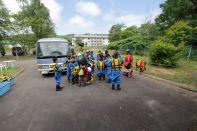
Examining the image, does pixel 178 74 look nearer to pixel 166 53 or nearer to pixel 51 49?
pixel 166 53

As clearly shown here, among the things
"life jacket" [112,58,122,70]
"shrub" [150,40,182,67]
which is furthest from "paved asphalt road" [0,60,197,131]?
"shrub" [150,40,182,67]

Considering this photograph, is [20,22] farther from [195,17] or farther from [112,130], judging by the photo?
[112,130]

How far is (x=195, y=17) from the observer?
27.3 meters

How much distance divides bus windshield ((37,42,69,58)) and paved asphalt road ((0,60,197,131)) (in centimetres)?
419

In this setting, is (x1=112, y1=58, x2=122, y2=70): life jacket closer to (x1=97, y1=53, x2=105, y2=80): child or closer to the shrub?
(x1=97, y1=53, x2=105, y2=80): child

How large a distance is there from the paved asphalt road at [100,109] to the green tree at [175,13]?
2256 centimetres

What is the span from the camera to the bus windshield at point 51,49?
1253 cm

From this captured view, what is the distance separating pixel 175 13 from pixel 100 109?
2924 cm

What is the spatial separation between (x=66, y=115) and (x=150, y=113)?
8.75 feet

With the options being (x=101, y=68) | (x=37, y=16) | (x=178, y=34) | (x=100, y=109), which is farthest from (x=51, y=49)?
(x=37, y=16)

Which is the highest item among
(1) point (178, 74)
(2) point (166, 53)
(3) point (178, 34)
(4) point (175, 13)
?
(4) point (175, 13)

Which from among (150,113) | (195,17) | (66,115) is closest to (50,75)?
(66,115)

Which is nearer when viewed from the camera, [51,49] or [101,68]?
[101,68]

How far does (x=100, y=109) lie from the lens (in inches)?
237
